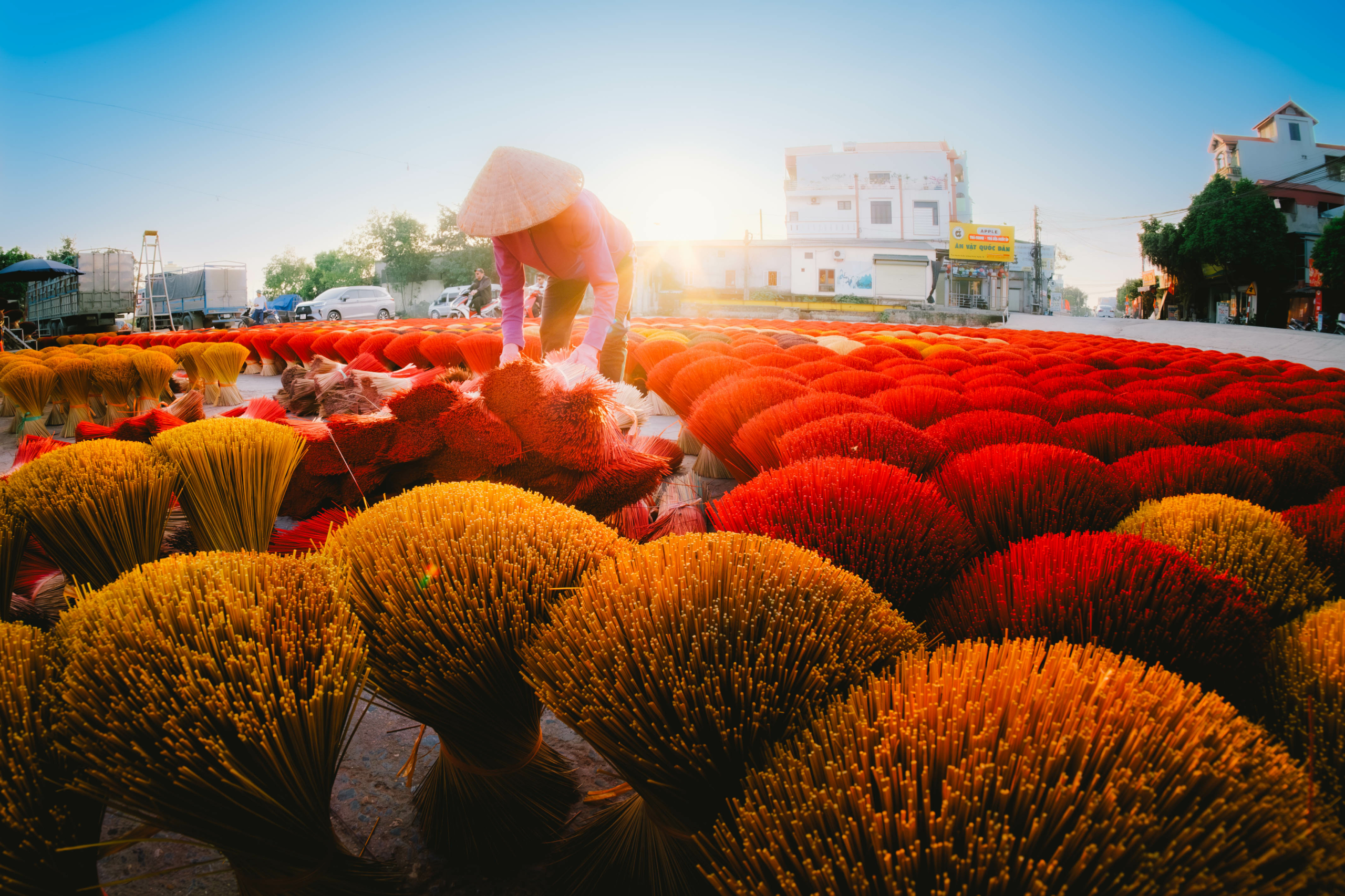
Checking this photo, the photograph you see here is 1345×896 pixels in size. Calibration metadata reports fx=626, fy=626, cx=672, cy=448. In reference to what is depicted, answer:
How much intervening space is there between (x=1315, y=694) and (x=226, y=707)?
1.01 metres

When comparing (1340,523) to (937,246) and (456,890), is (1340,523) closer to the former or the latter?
(456,890)

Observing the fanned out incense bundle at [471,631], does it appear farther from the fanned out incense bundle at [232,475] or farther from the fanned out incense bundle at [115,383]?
the fanned out incense bundle at [115,383]

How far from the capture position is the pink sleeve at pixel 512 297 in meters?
2.99

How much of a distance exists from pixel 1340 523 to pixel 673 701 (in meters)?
1.13

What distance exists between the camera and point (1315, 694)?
595mm

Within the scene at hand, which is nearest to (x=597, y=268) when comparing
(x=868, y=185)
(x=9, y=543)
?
(x=9, y=543)

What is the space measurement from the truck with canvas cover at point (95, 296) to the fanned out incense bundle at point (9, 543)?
1717cm

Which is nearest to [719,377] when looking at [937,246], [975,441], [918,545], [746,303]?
[975,441]

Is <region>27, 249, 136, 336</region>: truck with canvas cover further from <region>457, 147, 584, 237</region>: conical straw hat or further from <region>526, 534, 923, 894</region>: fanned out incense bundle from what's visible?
<region>526, 534, 923, 894</region>: fanned out incense bundle

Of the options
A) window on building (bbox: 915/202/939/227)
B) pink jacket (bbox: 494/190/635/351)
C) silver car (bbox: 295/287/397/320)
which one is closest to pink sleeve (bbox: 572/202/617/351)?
pink jacket (bbox: 494/190/635/351)

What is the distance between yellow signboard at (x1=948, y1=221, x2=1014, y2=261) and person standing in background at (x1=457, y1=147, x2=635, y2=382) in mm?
30601

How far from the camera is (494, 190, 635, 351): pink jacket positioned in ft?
9.24

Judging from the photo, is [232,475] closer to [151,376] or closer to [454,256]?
[151,376]

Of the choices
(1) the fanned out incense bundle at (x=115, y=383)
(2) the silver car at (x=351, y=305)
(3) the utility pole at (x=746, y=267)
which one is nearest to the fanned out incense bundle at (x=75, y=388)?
(1) the fanned out incense bundle at (x=115, y=383)
